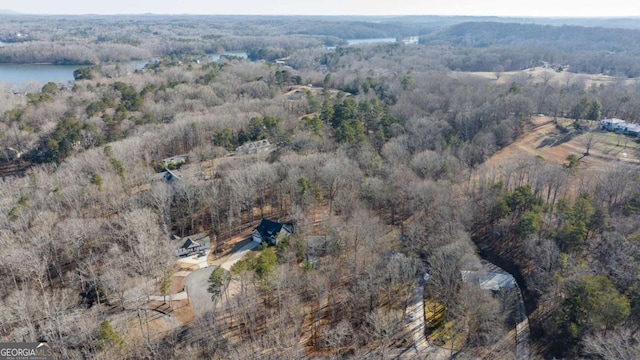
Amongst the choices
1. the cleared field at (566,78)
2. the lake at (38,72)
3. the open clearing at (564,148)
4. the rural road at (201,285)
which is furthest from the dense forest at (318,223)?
the lake at (38,72)

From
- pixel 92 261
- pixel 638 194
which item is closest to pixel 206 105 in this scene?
pixel 92 261

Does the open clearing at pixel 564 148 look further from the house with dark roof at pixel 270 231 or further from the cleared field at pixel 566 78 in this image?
the cleared field at pixel 566 78

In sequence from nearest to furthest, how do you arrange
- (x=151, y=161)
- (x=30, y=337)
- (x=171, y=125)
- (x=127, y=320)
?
(x=30, y=337) → (x=127, y=320) → (x=151, y=161) → (x=171, y=125)

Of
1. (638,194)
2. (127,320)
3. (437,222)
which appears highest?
(638,194)

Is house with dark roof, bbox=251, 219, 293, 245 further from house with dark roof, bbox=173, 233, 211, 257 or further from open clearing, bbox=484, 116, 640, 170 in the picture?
open clearing, bbox=484, 116, 640, 170

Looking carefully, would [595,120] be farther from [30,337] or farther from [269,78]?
[30,337]

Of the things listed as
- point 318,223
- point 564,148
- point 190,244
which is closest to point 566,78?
point 564,148

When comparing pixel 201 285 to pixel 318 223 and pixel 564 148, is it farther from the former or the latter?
pixel 564 148
